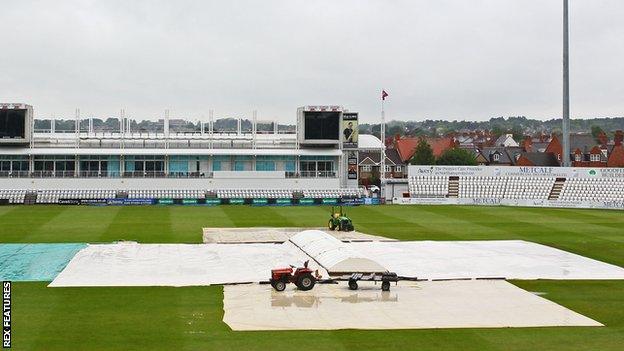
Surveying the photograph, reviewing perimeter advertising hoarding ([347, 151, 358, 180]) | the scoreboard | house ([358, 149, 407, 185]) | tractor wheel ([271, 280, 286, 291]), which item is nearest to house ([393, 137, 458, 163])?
house ([358, 149, 407, 185])

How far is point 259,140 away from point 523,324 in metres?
64.0

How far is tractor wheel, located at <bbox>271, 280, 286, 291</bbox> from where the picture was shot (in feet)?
92.8

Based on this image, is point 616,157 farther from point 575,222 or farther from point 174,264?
point 174,264

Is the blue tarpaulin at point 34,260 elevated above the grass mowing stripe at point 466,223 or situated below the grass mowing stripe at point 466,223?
below

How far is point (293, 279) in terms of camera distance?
93.6ft

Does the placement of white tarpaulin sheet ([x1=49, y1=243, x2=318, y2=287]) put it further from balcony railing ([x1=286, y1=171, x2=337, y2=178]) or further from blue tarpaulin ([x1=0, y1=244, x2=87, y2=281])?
balcony railing ([x1=286, y1=171, x2=337, y2=178])

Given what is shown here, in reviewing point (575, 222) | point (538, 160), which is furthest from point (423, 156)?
point (575, 222)

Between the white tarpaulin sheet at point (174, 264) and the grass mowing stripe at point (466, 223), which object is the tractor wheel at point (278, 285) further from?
the grass mowing stripe at point (466, 223)

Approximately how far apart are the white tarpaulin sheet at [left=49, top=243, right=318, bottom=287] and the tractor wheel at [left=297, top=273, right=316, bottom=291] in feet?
9.22

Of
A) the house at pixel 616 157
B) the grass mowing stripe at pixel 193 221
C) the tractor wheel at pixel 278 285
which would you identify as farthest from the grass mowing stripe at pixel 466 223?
the house at pixel 616 157

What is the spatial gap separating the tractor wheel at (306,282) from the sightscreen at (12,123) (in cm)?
5747

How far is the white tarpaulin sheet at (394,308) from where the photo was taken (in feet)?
78.1

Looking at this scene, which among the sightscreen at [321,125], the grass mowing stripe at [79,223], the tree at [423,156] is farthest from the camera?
the tree at [423,156]

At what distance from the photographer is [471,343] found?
852 inches
